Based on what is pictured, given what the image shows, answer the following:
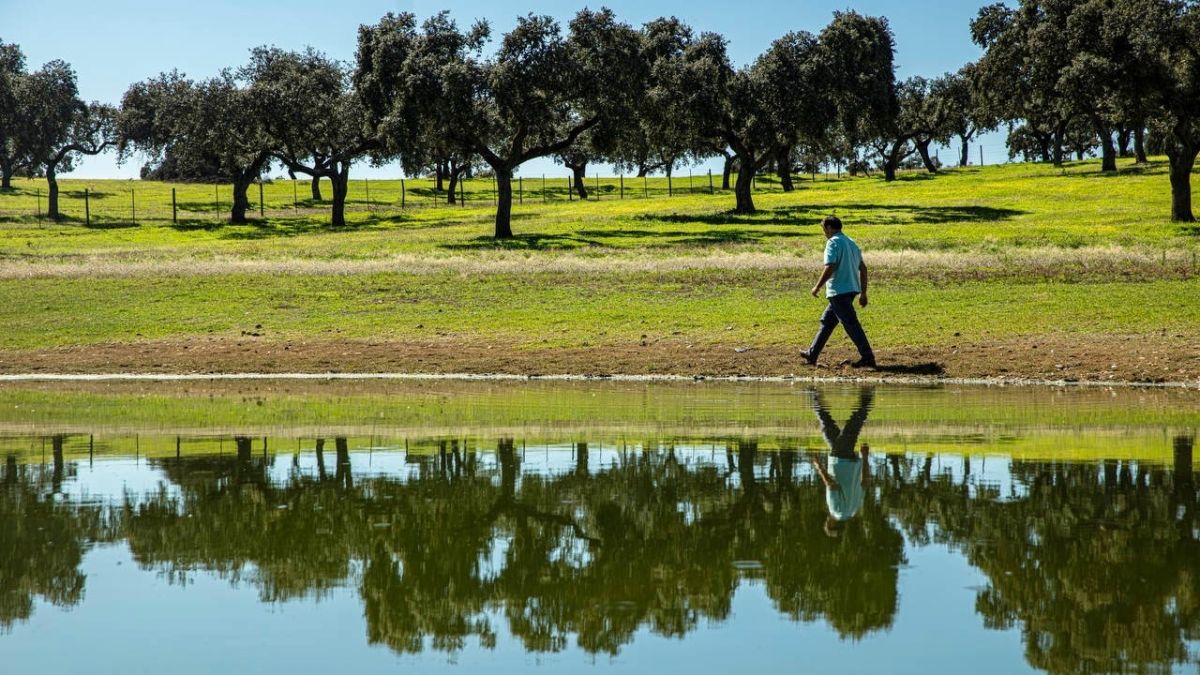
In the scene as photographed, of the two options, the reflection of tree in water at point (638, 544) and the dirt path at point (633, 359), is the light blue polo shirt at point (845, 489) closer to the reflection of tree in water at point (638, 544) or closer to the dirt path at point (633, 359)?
the reflection of tree in water at point (638, 544)

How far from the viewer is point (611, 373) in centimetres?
2117

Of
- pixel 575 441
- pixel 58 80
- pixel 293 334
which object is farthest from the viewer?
pixel 58 80

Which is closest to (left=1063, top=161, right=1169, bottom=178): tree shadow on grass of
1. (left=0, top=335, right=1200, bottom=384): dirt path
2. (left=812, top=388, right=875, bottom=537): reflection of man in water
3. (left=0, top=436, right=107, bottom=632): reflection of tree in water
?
(left=0, top=335, right=1200, bottom=384): dirt path

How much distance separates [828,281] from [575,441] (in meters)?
7.88

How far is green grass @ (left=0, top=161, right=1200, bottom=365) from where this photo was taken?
2503 cm

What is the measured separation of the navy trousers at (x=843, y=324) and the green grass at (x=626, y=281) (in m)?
2.59

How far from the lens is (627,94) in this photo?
5294 cm

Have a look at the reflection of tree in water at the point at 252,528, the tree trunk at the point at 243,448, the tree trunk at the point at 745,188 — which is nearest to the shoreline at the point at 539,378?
the tree trunk at the point at 243,448

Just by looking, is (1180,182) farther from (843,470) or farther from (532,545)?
(532,545)

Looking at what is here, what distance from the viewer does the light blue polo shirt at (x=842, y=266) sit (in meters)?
19.8

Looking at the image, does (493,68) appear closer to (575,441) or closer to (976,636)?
(575,441)

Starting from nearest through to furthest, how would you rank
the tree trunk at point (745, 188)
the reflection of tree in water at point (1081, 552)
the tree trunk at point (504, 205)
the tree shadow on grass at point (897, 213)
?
1. the reflection of tree in water at point (1081, 552)
2. the tree trunk at point (504, 205)
3. the tree shadow on grass at point (897, 213)
4. the tree trunk at point (745, 188)

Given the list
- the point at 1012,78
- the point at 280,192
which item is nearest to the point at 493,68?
the point at 1012,78

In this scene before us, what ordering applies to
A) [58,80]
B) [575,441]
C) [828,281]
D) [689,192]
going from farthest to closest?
[689,192] → [58,80] → [828,281] → [575,441]
